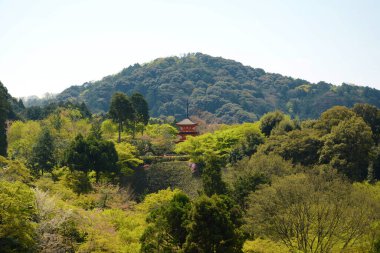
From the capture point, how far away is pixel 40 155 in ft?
107

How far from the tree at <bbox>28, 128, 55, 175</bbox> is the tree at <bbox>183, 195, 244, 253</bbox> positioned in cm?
2060

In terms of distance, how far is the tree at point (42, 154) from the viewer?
106ft

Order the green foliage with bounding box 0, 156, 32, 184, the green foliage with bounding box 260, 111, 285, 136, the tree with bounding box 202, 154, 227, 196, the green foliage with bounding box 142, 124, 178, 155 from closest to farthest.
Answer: the green foliage with bounding box 0, 156, 32, 184 < the tree with bounding box 202, 154, 227, 196 < the green foliage with bounding box 260, 111, 285, 136 < the green foliage with bounding box 142, 124, 178, 155

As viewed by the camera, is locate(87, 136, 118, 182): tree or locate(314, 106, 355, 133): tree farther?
locate(87, 136, 118, 182): tree

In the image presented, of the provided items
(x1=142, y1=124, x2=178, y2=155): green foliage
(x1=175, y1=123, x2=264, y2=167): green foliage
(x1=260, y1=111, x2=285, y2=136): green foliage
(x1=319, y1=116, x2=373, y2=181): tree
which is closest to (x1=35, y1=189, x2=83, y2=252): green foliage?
(x1=175, y1=123, x2=264, y2=167): green foliage

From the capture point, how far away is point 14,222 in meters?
13.7

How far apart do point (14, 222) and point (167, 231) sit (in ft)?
19.5

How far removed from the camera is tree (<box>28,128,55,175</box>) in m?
32.4

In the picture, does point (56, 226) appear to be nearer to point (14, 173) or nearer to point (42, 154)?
point (14, 173)

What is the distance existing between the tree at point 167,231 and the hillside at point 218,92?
7723cm

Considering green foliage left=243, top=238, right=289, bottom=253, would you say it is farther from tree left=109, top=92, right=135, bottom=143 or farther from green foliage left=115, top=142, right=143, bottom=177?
tree left=109, top=92, right=135, bottom=143

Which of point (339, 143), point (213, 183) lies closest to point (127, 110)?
point (213, 183)

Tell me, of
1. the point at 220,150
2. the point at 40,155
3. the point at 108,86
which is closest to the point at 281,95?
the point at 108,86

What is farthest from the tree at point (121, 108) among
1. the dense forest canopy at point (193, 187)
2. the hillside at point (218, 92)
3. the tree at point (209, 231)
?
the hillside at point (218, 92)
